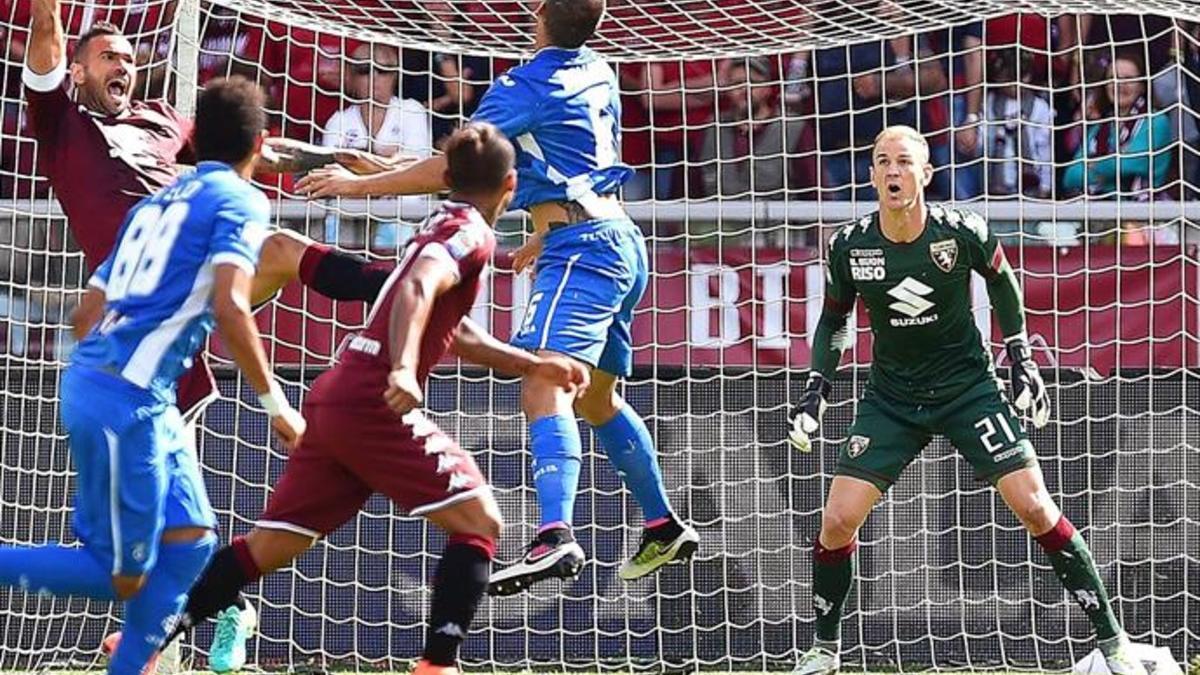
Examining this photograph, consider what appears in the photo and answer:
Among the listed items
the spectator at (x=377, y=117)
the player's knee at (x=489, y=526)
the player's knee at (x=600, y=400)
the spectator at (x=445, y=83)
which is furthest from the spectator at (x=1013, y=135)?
the player's knee at (x=489, y=526)

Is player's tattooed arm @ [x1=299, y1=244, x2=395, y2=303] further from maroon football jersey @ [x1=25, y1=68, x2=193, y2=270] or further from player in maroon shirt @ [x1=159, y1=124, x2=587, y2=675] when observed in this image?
maroon football jersey @ [x1=25, y1=68, x2=193, y2=270]

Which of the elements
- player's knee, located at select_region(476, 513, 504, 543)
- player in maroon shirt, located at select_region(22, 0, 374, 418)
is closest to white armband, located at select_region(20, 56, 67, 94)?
player in maroon shirt, located at select_region(22, 0, 374, 418)

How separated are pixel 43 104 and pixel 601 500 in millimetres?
3552

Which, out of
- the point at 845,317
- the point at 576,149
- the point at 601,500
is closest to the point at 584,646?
the point at 601,500

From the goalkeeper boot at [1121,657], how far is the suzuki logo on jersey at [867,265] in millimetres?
1637

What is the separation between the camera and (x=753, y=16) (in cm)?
1092

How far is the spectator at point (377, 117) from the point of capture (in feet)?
38.1

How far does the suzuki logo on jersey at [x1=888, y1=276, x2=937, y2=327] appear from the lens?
28.7 ft

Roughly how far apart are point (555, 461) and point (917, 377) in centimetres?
163

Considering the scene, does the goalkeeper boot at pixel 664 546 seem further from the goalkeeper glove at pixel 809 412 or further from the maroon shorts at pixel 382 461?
the maroon shorts at pixel 382 461

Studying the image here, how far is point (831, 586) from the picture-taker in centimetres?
888

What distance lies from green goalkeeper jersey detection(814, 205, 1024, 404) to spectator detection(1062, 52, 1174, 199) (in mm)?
3366

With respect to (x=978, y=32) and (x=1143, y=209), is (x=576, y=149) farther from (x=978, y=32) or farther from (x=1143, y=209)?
(x=978, y=32)

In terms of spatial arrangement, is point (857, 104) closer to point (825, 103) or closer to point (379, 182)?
point (825, 103)
